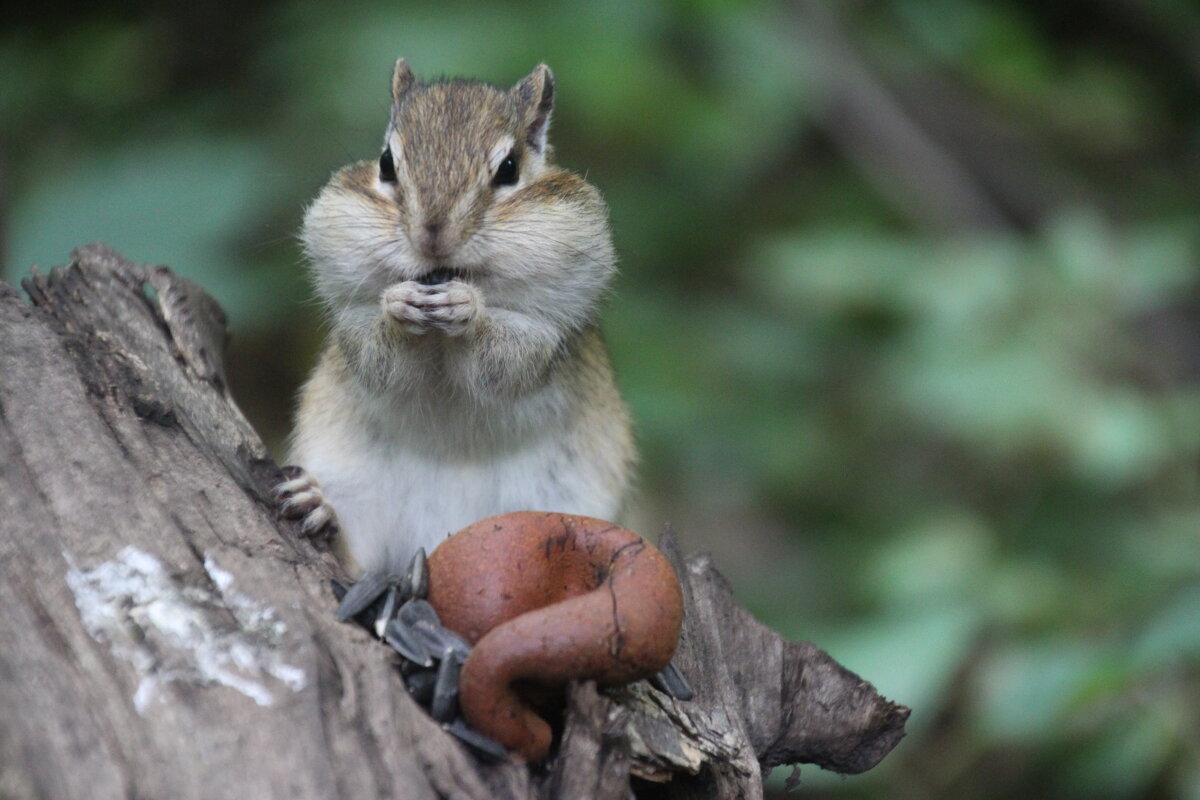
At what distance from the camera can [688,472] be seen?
449cm

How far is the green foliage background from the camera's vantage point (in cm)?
312

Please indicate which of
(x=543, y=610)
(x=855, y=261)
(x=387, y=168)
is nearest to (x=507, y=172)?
(x=387, y=168)

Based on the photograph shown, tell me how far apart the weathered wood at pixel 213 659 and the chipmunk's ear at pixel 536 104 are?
845 millimetres

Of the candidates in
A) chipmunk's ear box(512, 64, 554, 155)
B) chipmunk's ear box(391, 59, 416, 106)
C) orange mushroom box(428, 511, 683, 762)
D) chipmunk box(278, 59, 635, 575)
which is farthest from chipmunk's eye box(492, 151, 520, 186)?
orange mushroom box(428, 511, 683, 762)

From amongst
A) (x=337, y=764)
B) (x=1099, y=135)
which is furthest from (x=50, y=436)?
(x=1099, y=135)

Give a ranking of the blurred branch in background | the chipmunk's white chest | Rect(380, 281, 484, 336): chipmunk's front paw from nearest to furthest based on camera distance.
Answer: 1. Rect(380, 281, 484, 336): chipmunk's front paw
2. the chipmunk's white chest
3. the blurred branch in background

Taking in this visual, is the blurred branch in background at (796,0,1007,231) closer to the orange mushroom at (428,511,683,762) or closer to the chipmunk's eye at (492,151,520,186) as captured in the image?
the chipmunk's eye at (492,151,520,186)

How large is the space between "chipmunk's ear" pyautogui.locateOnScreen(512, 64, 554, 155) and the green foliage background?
70 cm

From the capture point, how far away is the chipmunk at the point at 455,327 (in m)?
2.25

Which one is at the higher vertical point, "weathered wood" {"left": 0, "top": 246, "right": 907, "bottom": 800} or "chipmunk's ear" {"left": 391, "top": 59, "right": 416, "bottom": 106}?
"chipmunk's ear" {"left": 391, "top": 59, "right": 416, "bottom": 106}

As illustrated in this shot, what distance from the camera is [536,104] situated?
2.54 metres

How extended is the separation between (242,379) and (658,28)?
2.05 meters

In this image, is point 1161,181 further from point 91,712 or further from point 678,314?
point 91,712

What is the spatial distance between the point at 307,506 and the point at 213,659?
653 mm
